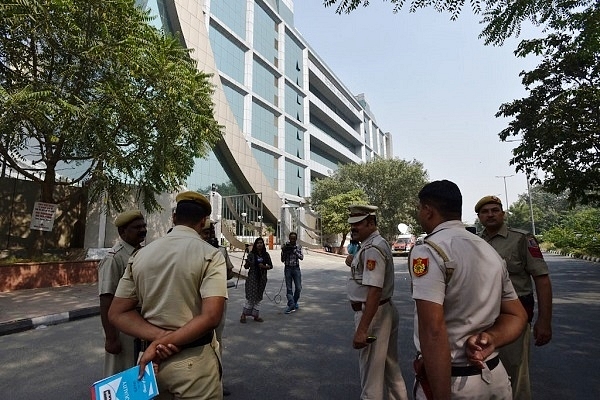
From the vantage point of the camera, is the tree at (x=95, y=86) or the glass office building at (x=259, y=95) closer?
the tree at (x=95, y=86)

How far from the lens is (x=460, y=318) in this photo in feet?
4.73

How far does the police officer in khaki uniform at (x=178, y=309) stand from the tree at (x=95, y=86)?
25.0 feet

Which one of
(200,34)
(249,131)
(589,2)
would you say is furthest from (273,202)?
(589,2)

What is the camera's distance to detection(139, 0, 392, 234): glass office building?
27281 mm

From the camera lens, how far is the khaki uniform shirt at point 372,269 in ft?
8.00

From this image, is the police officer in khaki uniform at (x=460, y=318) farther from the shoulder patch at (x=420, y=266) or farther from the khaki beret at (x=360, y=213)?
the khaki beret at (x=360, y=213)

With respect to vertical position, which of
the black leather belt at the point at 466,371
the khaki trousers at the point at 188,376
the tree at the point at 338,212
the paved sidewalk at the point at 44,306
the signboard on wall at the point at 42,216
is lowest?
the paved sidewalk at the point at 44,306

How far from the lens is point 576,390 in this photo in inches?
126

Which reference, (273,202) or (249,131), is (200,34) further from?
(273,202)

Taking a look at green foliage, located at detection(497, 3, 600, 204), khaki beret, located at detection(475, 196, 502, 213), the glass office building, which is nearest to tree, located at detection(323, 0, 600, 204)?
green foliage, located at detection(497, 3, 600, 204)

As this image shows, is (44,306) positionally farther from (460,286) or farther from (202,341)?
(460,286)

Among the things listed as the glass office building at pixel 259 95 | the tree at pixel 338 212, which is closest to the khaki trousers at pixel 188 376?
the glass office building at pixel 259 95

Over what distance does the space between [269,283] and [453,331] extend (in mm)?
9963

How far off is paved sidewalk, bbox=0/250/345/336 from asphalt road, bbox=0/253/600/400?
0.25 metres
